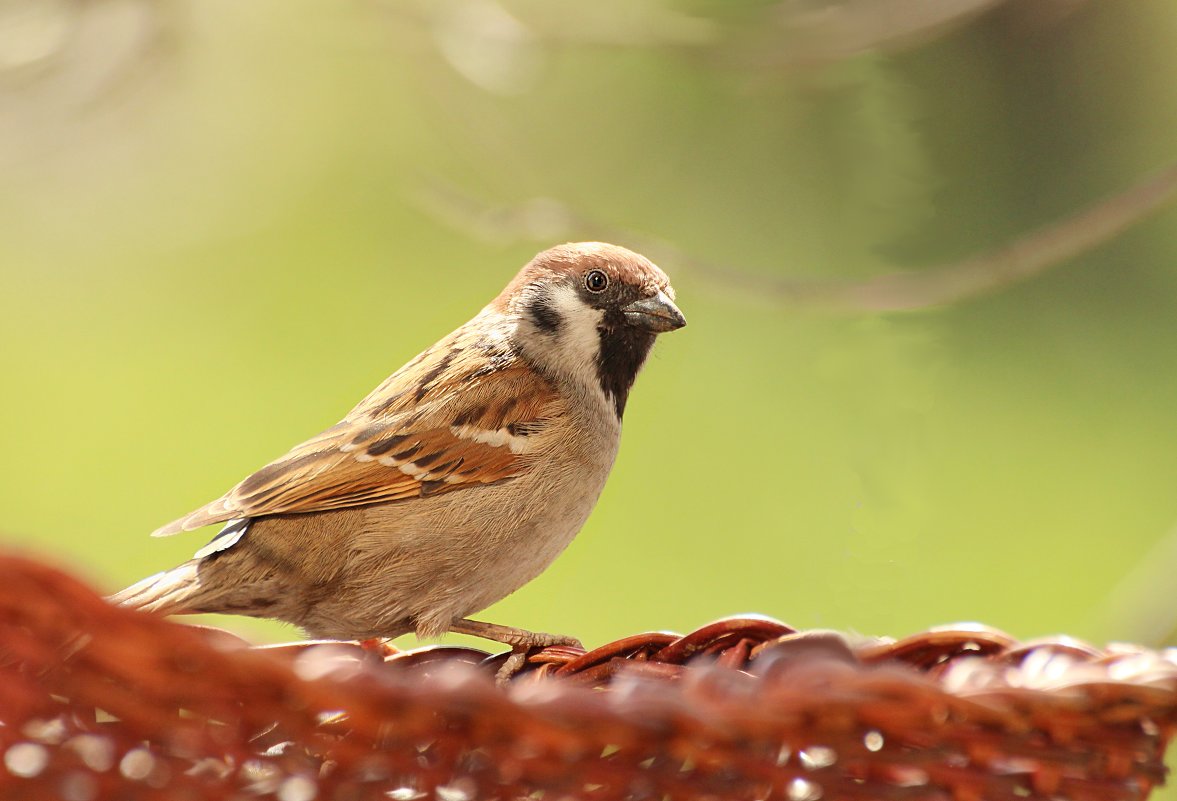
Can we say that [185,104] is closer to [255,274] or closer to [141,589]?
[255,274]

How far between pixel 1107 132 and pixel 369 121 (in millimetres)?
3856

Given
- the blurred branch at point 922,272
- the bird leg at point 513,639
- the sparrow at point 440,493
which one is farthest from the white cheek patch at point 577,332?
the bird leg at point 513,639

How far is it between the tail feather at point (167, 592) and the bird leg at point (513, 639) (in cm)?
45

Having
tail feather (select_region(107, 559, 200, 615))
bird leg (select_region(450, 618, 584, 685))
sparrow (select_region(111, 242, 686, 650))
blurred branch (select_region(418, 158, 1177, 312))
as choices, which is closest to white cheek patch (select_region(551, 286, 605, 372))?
sparrow (select_region(111, 242, 686, 650))

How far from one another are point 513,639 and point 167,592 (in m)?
0.58

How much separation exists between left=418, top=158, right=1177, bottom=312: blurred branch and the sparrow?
166 millimetres

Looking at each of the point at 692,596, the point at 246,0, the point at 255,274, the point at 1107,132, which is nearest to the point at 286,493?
the point at 692,596

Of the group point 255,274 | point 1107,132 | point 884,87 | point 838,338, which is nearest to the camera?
point 884,87

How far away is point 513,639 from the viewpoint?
2.00 meters

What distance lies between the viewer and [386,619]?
7.03 feet

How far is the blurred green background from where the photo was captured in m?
3.17

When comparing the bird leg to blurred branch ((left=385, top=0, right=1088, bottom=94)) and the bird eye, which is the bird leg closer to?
the bird eye

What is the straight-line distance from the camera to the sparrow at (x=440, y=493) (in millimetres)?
2115

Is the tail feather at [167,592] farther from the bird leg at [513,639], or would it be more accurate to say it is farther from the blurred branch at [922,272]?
the blurred branch at [922,272]
